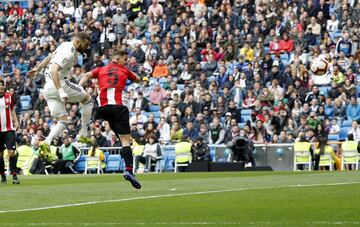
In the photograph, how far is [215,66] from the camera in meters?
35.4

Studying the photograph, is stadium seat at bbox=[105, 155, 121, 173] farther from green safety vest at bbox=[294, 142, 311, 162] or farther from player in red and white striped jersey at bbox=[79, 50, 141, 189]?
player in red and white striped jersey at bbox=[79, 50, 141, 189]

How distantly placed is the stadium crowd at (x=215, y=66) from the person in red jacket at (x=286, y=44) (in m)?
0.03

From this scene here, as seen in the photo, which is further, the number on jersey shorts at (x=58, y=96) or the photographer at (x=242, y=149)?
the photographer at (x=242, y=149)

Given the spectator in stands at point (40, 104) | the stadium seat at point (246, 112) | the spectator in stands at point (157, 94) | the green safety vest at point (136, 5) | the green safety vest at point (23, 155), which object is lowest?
the green safety vest at point (23, 155)

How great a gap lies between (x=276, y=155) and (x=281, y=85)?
3055mm

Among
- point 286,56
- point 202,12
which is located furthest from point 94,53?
point 286,56

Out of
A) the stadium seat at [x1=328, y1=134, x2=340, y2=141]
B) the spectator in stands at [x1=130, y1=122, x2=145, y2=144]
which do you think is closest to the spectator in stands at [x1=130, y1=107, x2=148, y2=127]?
the spectator in stands at [x1=130, y1=122, x2=145, y2=144]

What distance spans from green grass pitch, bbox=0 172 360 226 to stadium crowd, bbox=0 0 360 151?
13160 mm

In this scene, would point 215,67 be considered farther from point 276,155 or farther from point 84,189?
point 84,189

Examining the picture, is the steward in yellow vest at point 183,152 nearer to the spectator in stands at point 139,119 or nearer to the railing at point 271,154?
the railing at point 271,154

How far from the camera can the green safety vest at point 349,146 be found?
29641 millimetres

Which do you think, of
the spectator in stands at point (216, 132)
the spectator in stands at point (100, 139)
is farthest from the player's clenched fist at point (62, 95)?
the spectator in stands at point (100, 139)

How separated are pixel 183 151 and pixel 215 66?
4.91 m

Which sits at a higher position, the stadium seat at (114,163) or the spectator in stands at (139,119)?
the spectator in stands at (139,119)
